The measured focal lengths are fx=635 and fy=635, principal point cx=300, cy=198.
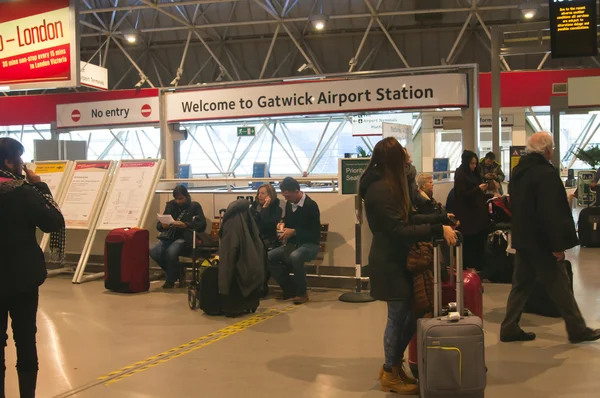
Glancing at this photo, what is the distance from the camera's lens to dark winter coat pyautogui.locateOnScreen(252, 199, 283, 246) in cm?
676

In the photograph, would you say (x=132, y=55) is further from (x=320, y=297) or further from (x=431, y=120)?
(x=320, y=297)

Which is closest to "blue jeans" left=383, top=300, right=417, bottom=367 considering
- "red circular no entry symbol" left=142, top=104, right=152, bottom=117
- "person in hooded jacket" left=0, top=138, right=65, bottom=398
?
"person in hooded jacket" left=0, top=138, right=65, bottom=398

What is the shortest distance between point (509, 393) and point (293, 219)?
10.9 feet

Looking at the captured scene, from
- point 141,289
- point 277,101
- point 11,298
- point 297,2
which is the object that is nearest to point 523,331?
point 11,298

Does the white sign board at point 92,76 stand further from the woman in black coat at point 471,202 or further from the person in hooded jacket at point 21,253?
the person in hooded jacket at point 21,253

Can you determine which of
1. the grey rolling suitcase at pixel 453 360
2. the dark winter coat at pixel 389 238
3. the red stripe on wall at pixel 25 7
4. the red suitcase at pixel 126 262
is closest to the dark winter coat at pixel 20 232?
the dark winter coat at pixel 389 238

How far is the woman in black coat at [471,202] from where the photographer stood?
680 centimetres

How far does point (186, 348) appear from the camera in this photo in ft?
15.6

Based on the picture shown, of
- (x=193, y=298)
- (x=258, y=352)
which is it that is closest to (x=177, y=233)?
(x=193, y=298)

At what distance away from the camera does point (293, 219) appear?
21.5 ft

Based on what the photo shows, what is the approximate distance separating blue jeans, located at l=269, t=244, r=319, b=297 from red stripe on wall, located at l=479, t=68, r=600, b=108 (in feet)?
31.7

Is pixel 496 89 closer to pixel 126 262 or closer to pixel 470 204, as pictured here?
pixel 470 204

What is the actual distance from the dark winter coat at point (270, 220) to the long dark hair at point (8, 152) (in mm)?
3711

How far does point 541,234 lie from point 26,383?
3.35 meters
